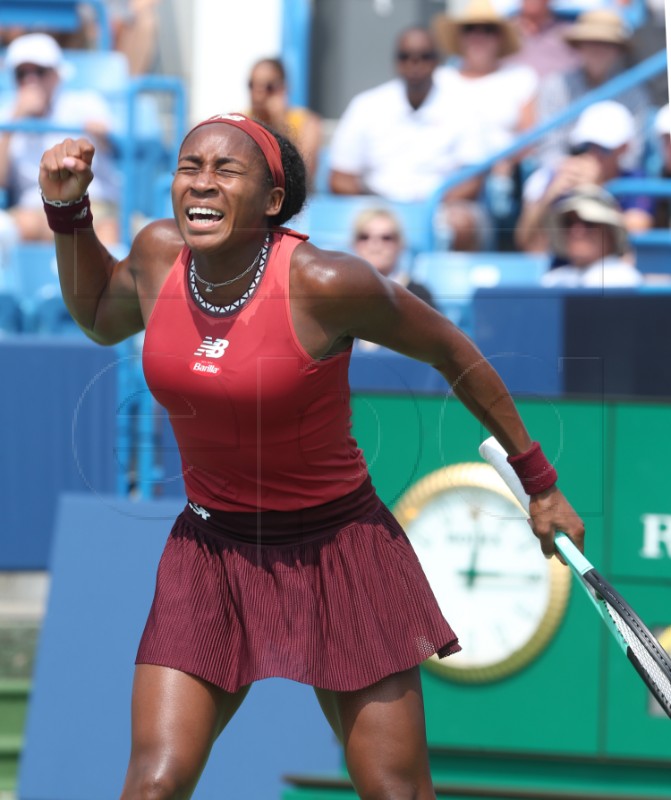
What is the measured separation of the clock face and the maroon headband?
1.67 metres

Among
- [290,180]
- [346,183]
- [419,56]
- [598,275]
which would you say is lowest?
[598,275]

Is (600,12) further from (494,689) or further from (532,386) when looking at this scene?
(494,689)

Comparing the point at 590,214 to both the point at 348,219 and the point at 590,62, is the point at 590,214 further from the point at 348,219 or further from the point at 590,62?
the point at 590,62

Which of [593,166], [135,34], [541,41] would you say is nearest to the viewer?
[593,166]

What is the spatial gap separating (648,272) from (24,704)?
3.22 meters

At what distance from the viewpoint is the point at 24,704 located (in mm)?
5301

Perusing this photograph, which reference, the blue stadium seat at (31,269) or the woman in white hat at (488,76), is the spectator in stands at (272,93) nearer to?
the woman in white hat at (488,76)

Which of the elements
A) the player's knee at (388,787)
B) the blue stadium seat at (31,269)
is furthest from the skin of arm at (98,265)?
the blue stadium seat at (31,269)

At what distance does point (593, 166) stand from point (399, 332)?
383cm

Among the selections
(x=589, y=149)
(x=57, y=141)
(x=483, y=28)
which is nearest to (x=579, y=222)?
(x=589, y=149)

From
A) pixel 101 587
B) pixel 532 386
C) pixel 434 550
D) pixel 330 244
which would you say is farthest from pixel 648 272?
pixel 101 587

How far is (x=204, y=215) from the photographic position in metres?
2.85

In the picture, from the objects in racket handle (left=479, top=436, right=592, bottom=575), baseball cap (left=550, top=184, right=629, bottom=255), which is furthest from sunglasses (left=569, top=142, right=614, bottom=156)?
racket handle (left=479, top=436, right=592, bottom=575)

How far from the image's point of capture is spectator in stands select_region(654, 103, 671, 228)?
677 centimetres
